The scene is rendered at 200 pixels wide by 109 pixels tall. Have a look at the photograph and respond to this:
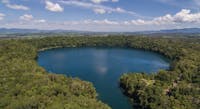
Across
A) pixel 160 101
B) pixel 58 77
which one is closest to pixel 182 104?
pixel 160 101

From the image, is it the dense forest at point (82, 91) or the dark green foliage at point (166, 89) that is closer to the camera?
the dense forest at point (82, 91)

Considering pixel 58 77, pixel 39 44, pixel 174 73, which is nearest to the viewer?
pixel 58 77

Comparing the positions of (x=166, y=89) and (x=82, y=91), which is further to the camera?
(x=166, y=89)

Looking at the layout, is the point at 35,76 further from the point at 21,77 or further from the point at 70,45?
the point at 70,45

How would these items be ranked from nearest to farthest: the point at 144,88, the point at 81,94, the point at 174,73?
1. the point at 81,94
2. the point at 144,88
3. the point at 174,73

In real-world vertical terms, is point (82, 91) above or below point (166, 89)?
above

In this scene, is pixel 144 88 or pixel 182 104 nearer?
pixel 182 104

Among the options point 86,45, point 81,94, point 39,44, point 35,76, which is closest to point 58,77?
point 35,76

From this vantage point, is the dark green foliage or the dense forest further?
the dark green foliage

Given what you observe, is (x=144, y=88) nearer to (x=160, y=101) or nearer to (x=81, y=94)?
(x=160, y=101)
